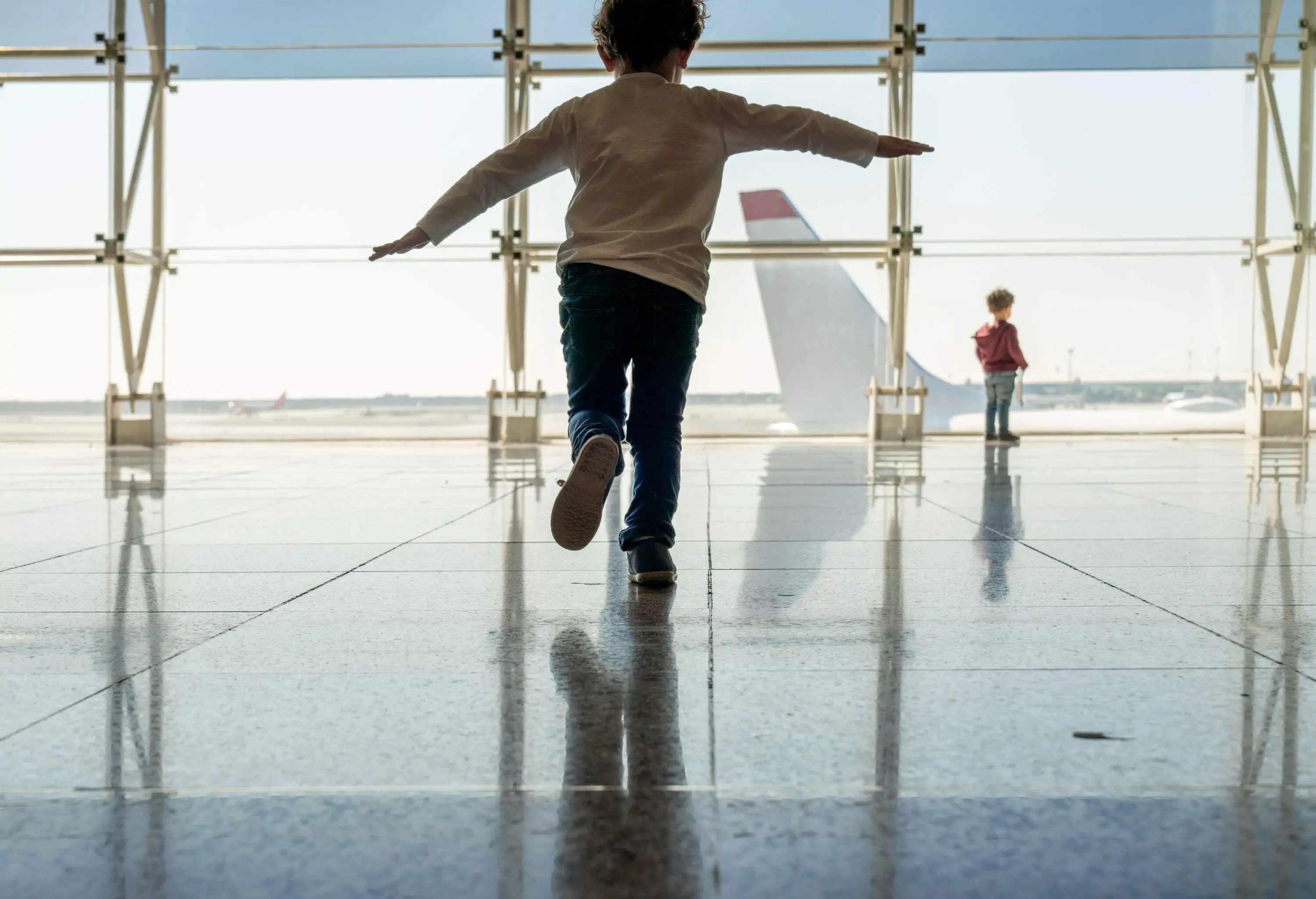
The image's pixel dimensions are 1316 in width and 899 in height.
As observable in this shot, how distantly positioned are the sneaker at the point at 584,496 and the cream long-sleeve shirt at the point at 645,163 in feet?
1.30

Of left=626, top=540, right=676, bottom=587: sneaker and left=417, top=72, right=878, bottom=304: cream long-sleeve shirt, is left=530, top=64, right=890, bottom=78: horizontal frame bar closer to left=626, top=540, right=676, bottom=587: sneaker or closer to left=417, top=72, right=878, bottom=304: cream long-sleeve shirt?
left=417, top=72, right=878, bottom=304: cream long-sleeve shirt

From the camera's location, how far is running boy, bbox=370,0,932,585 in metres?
2.60

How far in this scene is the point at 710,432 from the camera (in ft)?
42.8

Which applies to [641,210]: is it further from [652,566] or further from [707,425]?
[707,425]

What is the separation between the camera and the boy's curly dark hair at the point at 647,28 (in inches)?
107

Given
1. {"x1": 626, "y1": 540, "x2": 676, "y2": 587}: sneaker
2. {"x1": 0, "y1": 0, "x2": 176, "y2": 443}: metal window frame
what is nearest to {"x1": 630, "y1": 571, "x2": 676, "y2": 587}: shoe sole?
{"x1": 626, "y1": 540, "x2": 676, "y2": 587}: sneaker

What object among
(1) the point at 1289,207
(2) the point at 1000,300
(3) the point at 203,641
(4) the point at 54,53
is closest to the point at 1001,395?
(2) the point at 1000,300

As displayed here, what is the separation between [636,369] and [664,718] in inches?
55.0

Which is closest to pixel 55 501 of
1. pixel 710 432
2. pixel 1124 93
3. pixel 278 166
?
pixel 710 432

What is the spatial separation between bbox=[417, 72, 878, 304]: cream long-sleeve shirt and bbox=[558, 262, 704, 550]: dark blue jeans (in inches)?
1.6

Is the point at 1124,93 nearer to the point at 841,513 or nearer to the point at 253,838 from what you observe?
the point at 841,513

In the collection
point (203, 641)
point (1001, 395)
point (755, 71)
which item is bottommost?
point (203, 641)

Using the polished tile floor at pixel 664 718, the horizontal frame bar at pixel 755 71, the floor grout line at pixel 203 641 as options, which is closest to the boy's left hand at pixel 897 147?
the polished tile floor at pixel 664 718

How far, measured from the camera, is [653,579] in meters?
2.47
